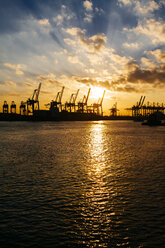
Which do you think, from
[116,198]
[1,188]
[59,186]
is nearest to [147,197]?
[116,198]

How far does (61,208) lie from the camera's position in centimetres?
756

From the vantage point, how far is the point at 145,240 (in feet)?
18.0

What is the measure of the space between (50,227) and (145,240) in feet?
8.94

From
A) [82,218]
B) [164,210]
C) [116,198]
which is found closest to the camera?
[82,218]

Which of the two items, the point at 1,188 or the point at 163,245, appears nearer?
the point at 163,245

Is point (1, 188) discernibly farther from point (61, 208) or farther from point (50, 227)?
point (50, 227)

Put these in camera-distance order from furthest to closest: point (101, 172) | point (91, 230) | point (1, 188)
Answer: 1. point (101, 172)
2. point (1, 188)
3. point (91, 230)

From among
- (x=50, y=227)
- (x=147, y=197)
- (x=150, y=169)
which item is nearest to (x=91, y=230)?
(x=50, y=227)

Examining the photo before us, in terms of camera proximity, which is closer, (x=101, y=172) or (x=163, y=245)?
(x=163, y=245)

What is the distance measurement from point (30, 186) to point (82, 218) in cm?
427

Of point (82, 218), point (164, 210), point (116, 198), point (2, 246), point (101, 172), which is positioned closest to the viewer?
point (2, 246)

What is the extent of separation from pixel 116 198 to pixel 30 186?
14.0 feet

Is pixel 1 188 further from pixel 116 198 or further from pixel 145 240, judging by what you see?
pixel 145 240

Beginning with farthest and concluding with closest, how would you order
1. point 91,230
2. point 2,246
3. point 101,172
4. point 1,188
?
point 101,172 < point 1,188 < point 91,230 < point 2,246
